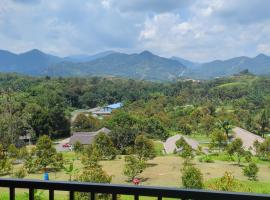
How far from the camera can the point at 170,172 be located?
20828mm

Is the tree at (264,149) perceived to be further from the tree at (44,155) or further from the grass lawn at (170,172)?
the tree at (44,155)

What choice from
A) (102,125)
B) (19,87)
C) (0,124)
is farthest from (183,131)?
(19,87)

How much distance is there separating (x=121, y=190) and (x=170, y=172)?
1965 centimetres

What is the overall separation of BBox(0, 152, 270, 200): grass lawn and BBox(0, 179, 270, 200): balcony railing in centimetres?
1590

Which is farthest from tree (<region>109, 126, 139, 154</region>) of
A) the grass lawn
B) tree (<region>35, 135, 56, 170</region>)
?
tree (<region>35, 135, 56, 170</region>)

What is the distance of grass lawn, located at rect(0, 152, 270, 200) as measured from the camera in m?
18.5

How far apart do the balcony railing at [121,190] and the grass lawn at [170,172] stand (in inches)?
626

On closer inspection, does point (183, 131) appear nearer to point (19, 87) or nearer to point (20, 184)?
point (19, 87)

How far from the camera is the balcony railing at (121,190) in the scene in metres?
1.49

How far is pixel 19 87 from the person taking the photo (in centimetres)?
6034

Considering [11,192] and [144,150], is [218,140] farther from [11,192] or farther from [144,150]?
[11,192]

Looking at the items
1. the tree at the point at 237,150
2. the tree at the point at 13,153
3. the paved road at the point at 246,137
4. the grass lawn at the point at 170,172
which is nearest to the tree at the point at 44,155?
the grass lawn at the point at 170,172

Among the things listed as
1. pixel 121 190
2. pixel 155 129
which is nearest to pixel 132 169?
pixel 155 129

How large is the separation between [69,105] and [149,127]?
25146 mm
